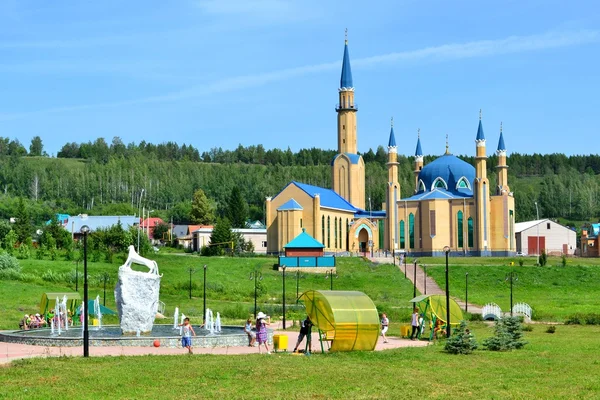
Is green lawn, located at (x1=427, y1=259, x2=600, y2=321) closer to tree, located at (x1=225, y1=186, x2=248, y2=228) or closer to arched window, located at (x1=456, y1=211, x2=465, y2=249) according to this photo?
arched window, located at (x1=456, y1=211, x2=465, y2=249)

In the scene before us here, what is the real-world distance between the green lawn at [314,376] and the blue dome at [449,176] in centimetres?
6750

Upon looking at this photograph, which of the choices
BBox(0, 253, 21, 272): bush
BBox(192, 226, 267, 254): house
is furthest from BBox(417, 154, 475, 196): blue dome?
BBox(0, 253, 21, 272): bush

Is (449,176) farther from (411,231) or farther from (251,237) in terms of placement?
(251,237)

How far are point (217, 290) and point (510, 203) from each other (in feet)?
131

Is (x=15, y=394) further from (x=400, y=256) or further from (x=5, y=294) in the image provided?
(x=400, y=256)

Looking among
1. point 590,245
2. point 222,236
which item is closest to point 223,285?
point 222,236

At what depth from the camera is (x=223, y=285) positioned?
5975 centimetres

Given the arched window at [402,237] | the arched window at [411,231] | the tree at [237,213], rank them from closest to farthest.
Answer: the arched window at [411,231] → the arched window at [402,237] → the tree at [237,213]

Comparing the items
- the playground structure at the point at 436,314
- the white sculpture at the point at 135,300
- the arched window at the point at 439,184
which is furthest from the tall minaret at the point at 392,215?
the white sculpture at the point at 135,300

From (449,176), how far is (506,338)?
6663cm

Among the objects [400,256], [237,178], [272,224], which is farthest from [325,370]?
[237,178]

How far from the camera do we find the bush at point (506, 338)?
2798cm

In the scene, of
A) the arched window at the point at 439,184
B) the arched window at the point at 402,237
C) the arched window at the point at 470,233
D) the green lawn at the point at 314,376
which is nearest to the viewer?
the green lawn at the point at 314,376

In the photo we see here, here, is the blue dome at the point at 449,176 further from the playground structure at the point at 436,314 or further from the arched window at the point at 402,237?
the playground structure at the point at 436,314
